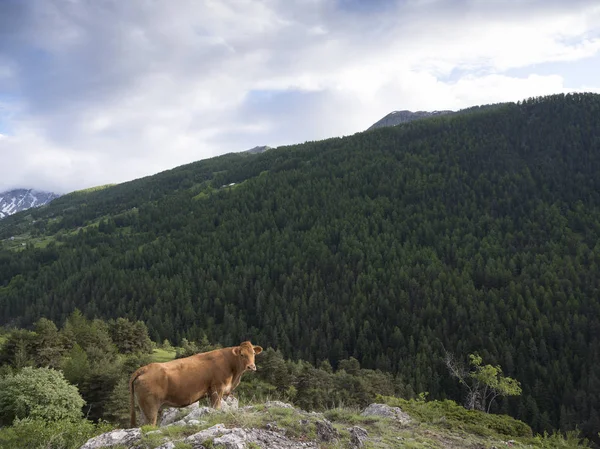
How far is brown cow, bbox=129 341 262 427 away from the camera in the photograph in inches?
521

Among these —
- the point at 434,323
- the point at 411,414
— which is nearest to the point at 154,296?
the point at 434,323

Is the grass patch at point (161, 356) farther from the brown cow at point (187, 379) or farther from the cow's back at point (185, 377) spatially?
the cow's back at point (185, 377)

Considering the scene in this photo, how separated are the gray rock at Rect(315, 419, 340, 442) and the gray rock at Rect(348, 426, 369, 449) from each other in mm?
648

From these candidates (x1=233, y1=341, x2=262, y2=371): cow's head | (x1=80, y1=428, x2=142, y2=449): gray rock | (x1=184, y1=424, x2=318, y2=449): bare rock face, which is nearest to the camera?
(x1=184, y1=424, x2=318, y2=449): bare rock face

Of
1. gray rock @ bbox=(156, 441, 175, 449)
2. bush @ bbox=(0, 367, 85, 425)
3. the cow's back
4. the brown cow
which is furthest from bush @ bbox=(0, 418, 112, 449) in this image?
bush @ bbox=(0, 367, 85, 425)

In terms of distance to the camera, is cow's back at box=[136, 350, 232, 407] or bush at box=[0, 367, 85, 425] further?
bush at box=[0, 367, 85, 425]

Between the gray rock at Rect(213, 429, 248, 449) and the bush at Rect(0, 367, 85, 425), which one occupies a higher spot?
the gray rock at Rect(213, 429, 248, 449)

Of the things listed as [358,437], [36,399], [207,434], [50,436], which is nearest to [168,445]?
[207,434]

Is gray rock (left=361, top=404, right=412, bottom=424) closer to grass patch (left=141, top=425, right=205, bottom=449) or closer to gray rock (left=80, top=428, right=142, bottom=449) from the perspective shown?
grass patch (left=141, top=425, right=205, bottom=449)

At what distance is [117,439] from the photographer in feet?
40.7

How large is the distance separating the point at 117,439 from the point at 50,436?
24.2ft

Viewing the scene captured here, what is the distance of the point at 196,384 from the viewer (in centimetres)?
1403

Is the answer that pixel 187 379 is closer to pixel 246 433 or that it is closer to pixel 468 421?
pixel 246 433

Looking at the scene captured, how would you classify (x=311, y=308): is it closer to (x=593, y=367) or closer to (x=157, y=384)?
(x=593, y=367)
